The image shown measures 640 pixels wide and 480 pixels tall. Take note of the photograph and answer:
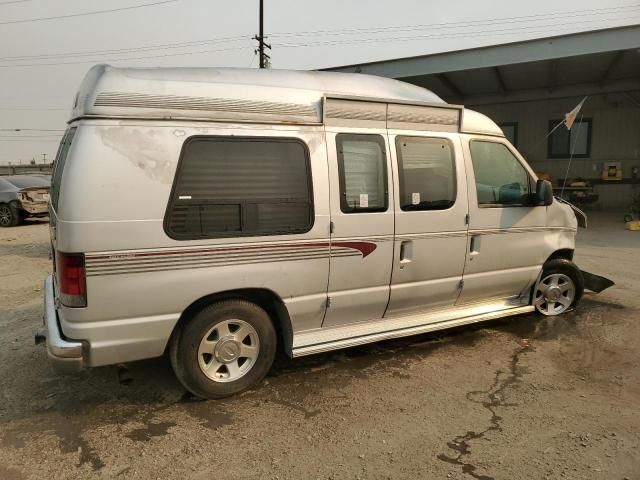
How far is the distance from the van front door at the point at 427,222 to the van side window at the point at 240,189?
3.09 ft

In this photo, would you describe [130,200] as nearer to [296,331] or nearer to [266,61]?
[296,331]

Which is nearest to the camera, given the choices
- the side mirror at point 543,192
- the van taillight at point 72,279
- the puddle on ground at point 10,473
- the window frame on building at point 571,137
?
the puddle on ground at point 10,473

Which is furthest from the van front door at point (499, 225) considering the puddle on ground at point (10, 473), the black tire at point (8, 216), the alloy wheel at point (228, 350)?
the black tire at point (8, 216)

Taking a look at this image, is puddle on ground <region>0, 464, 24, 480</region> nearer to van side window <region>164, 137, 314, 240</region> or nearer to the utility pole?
van side window <region>164, 137, 314, 240</region>

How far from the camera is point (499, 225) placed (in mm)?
4910

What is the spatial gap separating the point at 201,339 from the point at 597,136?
1742 cm

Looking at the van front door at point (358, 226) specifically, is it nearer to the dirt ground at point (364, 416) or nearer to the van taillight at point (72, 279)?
the dirt ground at point (364, 416)

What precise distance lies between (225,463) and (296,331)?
1.25 meters

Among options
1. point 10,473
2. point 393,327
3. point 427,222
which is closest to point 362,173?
point 427,222

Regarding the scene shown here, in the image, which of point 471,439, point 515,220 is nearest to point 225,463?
point 471,439

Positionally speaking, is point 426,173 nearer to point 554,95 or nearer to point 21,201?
point 21,201

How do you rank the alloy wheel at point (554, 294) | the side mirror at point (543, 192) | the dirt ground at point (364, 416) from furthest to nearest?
the alloy wheel at point (554, 294) → the side mirror at point (543, 192) → the dirt ground at point (364, 416)

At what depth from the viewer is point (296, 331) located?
4.02 m

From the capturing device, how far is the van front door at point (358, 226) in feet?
13.2
